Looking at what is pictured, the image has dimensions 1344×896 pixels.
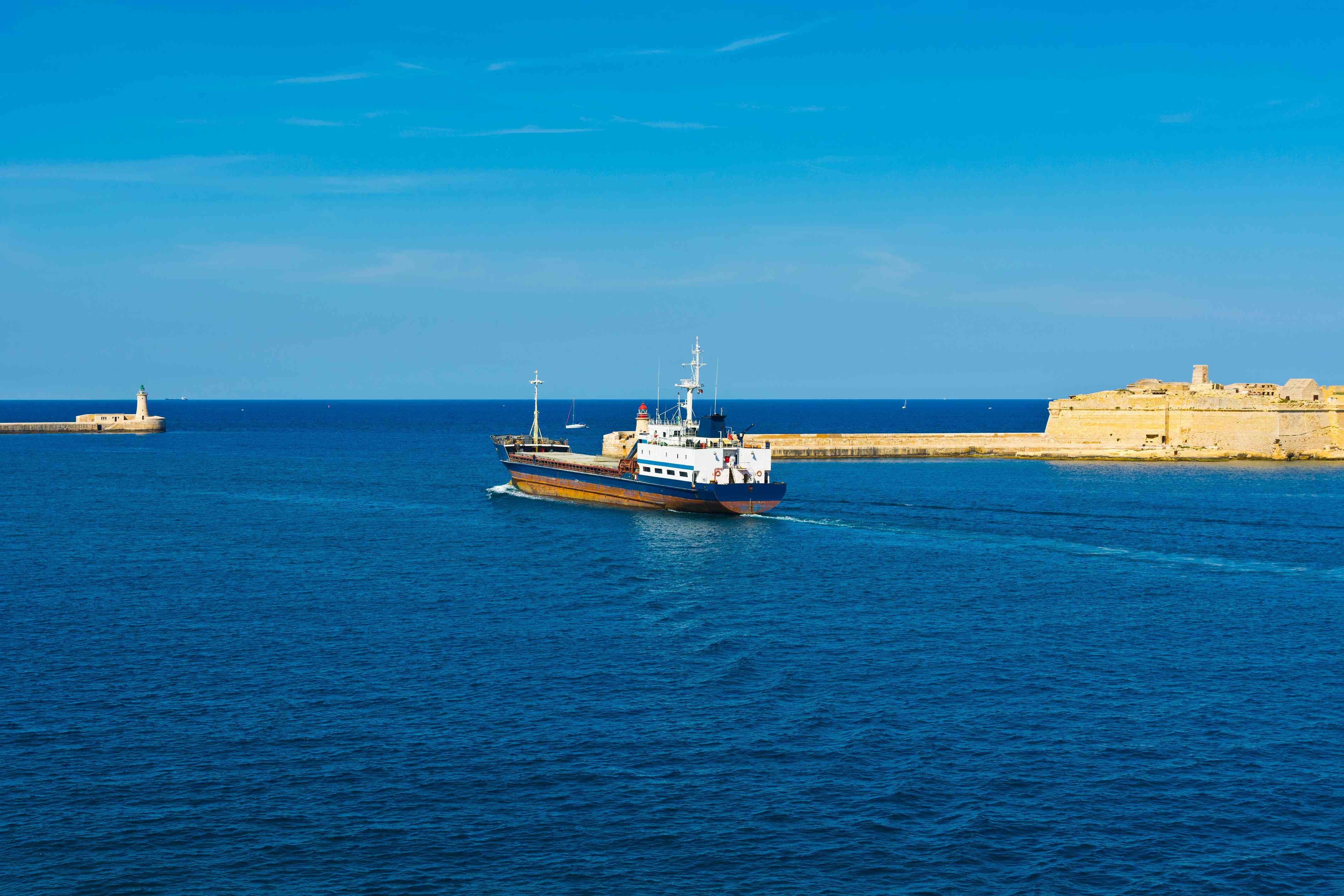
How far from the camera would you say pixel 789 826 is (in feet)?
67.7

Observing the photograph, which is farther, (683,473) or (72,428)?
(72,428)

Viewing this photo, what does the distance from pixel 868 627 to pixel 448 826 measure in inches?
741

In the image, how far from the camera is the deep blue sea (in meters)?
19.4

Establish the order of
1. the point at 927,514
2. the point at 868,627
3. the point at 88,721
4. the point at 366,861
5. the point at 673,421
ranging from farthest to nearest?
the point at 673,421, the point at 927,514, the point at 868,627, the point at 88,721, the point at 366,861

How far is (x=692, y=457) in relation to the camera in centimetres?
6525

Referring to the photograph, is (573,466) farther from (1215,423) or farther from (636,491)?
(1215,423)

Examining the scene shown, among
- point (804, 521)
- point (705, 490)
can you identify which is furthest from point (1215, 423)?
point (705, 490)

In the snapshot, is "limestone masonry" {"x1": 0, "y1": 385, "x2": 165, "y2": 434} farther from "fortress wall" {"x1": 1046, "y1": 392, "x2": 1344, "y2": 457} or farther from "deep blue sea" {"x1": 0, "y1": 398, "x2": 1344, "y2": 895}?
"fortress wall" {"x1": 1046, "y1": 392, "x2": 1344, "y2": 457}

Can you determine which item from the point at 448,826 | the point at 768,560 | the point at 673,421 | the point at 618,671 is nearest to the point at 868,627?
the point at 618,671

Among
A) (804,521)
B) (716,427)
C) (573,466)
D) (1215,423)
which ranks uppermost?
(1215,423)

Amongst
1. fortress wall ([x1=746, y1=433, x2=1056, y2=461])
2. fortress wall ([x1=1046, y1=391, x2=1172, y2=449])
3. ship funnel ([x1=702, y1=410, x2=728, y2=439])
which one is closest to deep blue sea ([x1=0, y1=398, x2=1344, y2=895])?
ship funnel ([x1=702, y1=410, x2=728, y2=439])

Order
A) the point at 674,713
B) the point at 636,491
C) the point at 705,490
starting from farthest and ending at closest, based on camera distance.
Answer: the point at 636,491 < the point at 705,490 < the point at 674,713

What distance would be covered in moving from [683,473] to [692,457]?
121cm

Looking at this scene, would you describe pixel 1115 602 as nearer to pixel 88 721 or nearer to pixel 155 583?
pixel 88 721
